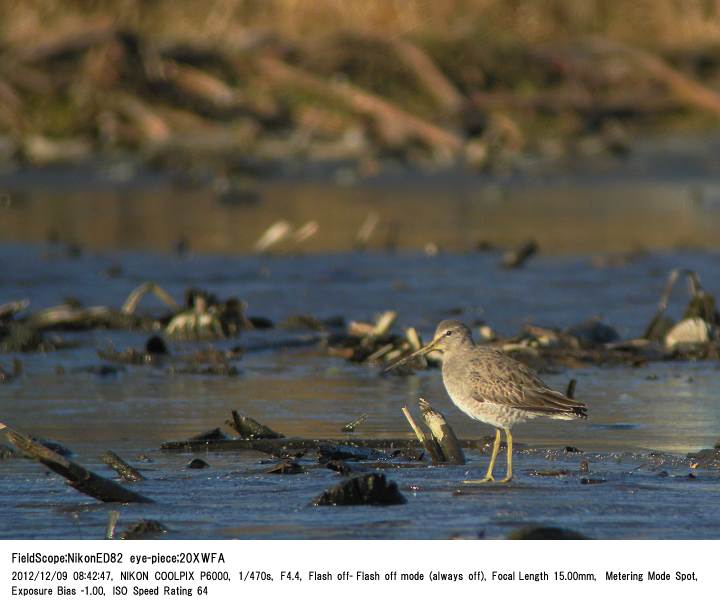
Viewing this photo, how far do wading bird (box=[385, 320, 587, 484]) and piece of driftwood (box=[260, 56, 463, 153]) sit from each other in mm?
11893

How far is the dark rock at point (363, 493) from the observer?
5.63m

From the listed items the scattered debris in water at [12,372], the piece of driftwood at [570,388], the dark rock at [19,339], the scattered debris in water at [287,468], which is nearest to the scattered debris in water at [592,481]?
the scattered debris in water at [287,468]

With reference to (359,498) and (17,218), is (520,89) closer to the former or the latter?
(17,218)

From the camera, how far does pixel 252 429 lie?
22.3 feet

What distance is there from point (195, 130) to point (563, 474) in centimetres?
1395

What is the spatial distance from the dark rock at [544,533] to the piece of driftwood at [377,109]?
1358 centimetres

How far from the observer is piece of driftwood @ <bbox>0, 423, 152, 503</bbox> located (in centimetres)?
555

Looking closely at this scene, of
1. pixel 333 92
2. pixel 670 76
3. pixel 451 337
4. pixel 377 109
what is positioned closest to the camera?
pixel 451 337

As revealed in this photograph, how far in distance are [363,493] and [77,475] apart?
3.24 ft

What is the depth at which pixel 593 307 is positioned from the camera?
35.8 feet

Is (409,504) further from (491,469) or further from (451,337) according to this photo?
(451,337)

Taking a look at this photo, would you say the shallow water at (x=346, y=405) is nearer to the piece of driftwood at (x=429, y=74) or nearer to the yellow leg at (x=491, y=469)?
the yellow leg at (x=491, y=469)

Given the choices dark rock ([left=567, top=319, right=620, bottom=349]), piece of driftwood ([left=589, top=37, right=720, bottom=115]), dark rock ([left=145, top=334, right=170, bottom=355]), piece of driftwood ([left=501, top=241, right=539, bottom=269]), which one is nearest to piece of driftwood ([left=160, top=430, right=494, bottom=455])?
dark rock ([left=145, top=334, right=170, bottom=355])

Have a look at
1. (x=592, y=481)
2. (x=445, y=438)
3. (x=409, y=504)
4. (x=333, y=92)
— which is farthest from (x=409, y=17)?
(x=409, y=504)
